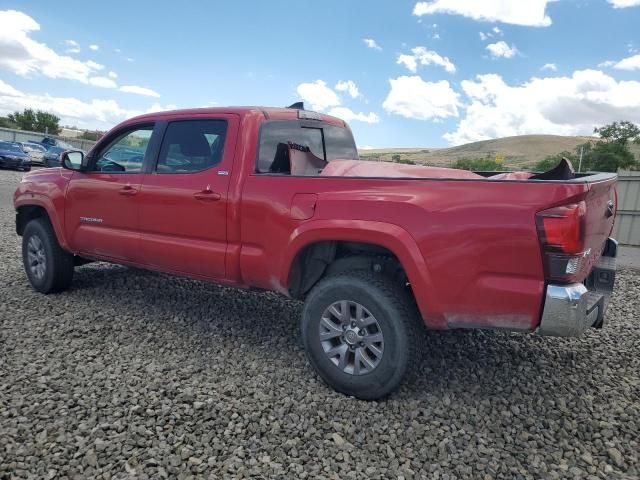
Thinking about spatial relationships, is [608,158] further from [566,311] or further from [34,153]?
[566,311]

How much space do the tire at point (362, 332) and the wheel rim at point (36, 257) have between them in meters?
3.30

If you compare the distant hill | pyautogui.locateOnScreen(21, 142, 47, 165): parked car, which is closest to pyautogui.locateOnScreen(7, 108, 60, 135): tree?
pyautogui.locateOnScreen(21, 142, 47, 165): parked car

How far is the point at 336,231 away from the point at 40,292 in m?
3.66

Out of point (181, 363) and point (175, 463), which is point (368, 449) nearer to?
point (175, 463)

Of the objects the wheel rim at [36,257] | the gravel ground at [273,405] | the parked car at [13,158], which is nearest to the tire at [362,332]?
the gravel ground at [273,405]

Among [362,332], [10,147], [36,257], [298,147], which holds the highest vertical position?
[298,147]

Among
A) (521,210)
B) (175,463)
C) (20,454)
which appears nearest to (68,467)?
(20,454)

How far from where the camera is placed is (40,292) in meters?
5.20

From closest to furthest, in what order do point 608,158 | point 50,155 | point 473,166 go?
point 473,166, point 50,155, point 608,158

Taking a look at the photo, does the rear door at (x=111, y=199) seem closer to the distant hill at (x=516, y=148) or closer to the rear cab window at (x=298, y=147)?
the rear cab window at (x=298, y=147)

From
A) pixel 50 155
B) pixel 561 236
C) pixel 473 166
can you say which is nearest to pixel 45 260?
pixel 561 236

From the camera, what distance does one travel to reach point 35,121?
57562mm

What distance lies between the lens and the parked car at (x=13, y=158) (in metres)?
23.2

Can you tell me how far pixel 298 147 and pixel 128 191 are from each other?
159 centimetres
